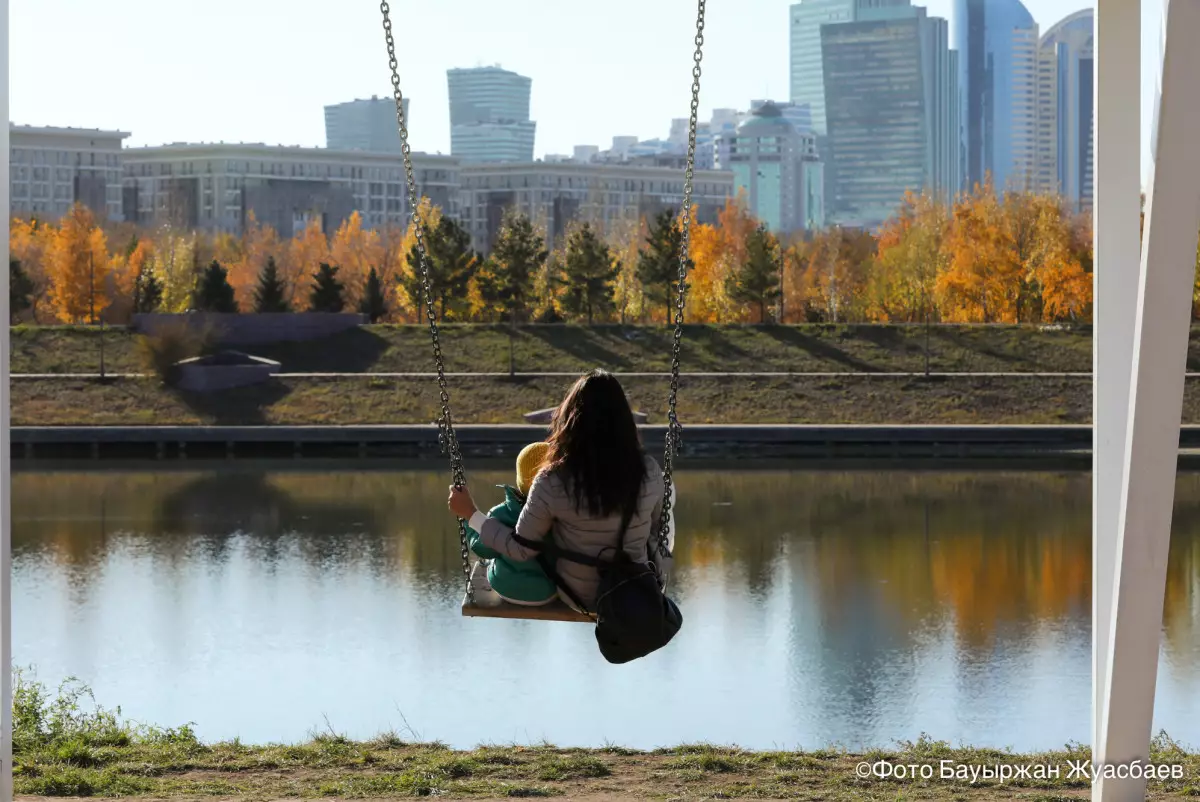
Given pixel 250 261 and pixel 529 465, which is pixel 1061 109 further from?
pixel 529 465

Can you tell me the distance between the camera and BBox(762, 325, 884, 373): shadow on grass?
3528 centimetres

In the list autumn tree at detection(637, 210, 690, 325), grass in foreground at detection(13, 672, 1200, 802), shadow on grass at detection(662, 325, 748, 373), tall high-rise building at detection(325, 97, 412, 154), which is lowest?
grass in foreground at detection(13, 672, 1200, 802)

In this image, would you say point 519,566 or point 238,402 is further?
point 238,402

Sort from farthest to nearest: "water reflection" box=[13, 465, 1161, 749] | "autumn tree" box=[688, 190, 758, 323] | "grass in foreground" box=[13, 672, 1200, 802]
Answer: "autumn tree" box=[688, 190, 758, 323] → "water reflection" box=[13, 465, 1161, 749] → "grass in foreground" box=[13, 672, 1200, 802]

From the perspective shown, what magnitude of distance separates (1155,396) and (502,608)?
6.86ft

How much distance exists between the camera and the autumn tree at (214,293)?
38.7 m

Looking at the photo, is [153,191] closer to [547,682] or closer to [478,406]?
[478,406]

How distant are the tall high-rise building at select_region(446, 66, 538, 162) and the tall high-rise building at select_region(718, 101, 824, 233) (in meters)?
29.3

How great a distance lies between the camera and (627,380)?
34.2 meters

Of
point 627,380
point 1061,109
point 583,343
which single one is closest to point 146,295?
point 583,343

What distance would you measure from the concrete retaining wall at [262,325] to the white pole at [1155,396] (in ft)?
112

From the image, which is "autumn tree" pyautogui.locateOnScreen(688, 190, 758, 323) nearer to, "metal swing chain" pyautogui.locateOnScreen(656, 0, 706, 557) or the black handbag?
"metal swing chain" pyautogui.locateOnScreen(656, 0, 706, 557)

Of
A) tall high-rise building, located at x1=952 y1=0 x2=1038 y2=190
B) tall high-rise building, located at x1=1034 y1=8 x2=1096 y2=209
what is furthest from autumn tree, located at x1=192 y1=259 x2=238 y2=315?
tall high-rise building, located at x1=1034 y1=8 x2=1096 y2=209

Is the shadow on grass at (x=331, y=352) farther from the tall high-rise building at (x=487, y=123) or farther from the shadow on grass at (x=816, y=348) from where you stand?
the tall high-rise building at (x=487, y=123)
